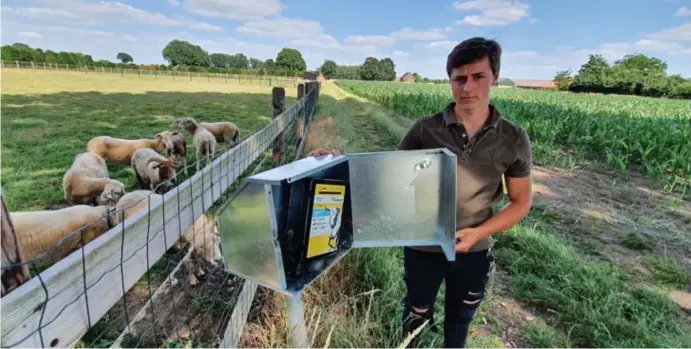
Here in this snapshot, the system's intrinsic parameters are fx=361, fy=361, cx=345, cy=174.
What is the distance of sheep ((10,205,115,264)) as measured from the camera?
2.78 m

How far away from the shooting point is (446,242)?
1.46 meters

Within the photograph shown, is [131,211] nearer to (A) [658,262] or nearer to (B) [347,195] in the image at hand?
(B) [347,195]

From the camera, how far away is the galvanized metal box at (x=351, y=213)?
116cm

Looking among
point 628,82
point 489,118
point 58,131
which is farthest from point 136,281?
point 628,82

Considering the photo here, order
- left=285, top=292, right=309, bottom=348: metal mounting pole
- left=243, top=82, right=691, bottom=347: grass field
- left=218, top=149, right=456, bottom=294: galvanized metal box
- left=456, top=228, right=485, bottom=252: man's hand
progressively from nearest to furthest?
left=218, top=149, right=456, bottom=294: galvanized metal box < left=285, top=292, right=309, bottom=348: metal mounting pole < left=456, top=228, right=485, bottom=252: man's hand < left=243, top=82, right=691, bottom=347: grass field

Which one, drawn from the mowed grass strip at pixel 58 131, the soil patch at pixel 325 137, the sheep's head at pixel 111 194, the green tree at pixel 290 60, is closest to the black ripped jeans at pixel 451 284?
the sheep's head at pixel 111 194

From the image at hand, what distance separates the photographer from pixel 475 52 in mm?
1602

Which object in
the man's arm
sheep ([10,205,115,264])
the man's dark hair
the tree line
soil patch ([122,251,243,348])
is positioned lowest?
soil patch ([122,251,243,348])

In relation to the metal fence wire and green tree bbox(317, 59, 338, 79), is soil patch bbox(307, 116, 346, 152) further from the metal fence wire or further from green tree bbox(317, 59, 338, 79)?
green tree bbox(317, 59, 338, 79)

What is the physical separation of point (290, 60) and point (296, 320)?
9615 cm

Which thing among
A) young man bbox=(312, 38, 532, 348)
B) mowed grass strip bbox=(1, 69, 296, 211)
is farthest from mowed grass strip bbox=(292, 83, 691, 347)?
mowed grass strip bbox=(1, 69, 296, 211)

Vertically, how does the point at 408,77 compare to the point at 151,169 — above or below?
above

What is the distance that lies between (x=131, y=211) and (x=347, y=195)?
2.21 meters

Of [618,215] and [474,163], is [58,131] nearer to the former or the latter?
[474,163]
